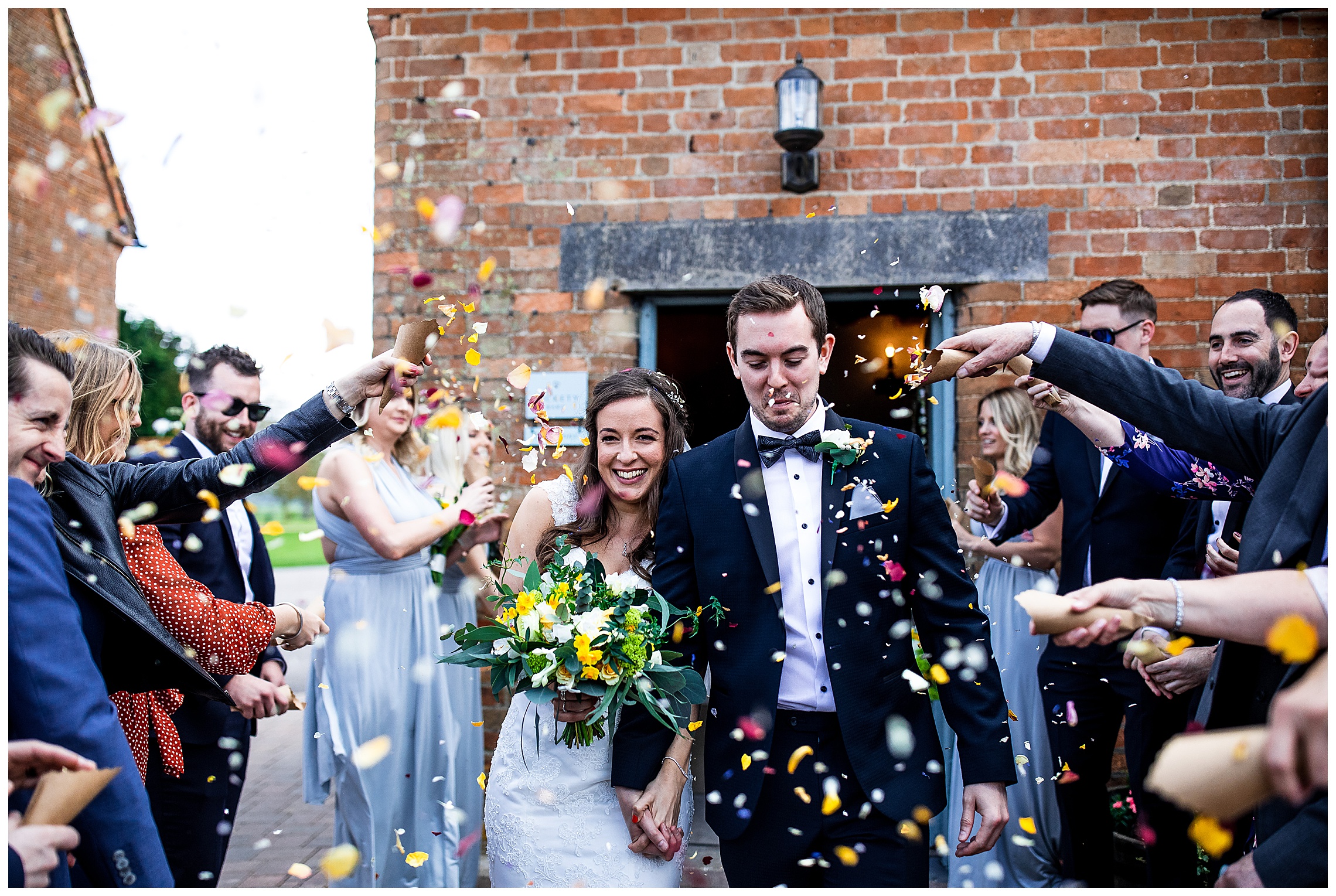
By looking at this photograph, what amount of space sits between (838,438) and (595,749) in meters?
1.18

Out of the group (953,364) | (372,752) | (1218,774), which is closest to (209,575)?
(372,752)

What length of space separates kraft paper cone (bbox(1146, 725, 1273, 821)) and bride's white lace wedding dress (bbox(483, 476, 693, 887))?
160 cm

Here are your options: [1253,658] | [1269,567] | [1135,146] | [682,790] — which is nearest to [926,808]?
[682,790]

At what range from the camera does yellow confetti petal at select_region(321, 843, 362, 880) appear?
3.76 meters

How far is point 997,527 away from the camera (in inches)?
162

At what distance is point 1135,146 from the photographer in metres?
4.23

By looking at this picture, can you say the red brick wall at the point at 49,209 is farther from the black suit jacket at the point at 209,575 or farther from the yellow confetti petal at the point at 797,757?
the yellow confetti petal at the point at 797,757

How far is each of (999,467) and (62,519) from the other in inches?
142

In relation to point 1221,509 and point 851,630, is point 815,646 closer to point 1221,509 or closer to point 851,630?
point 851,630

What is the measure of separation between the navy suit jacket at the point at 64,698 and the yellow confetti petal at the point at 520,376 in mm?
2666

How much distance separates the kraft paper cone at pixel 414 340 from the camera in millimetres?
2539

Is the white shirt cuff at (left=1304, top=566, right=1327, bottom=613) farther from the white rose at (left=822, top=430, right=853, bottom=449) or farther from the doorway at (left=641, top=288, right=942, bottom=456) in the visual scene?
the doorway at (left=641, top=288, right=942, bottom=456)

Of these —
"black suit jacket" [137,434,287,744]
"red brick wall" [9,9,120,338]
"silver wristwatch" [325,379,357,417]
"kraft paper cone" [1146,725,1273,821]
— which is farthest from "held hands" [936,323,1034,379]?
"red brick wall" [9,9,120,338]

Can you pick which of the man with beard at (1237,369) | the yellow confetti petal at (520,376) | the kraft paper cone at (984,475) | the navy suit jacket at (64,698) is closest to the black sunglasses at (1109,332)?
the man with beard at (1237,369)
